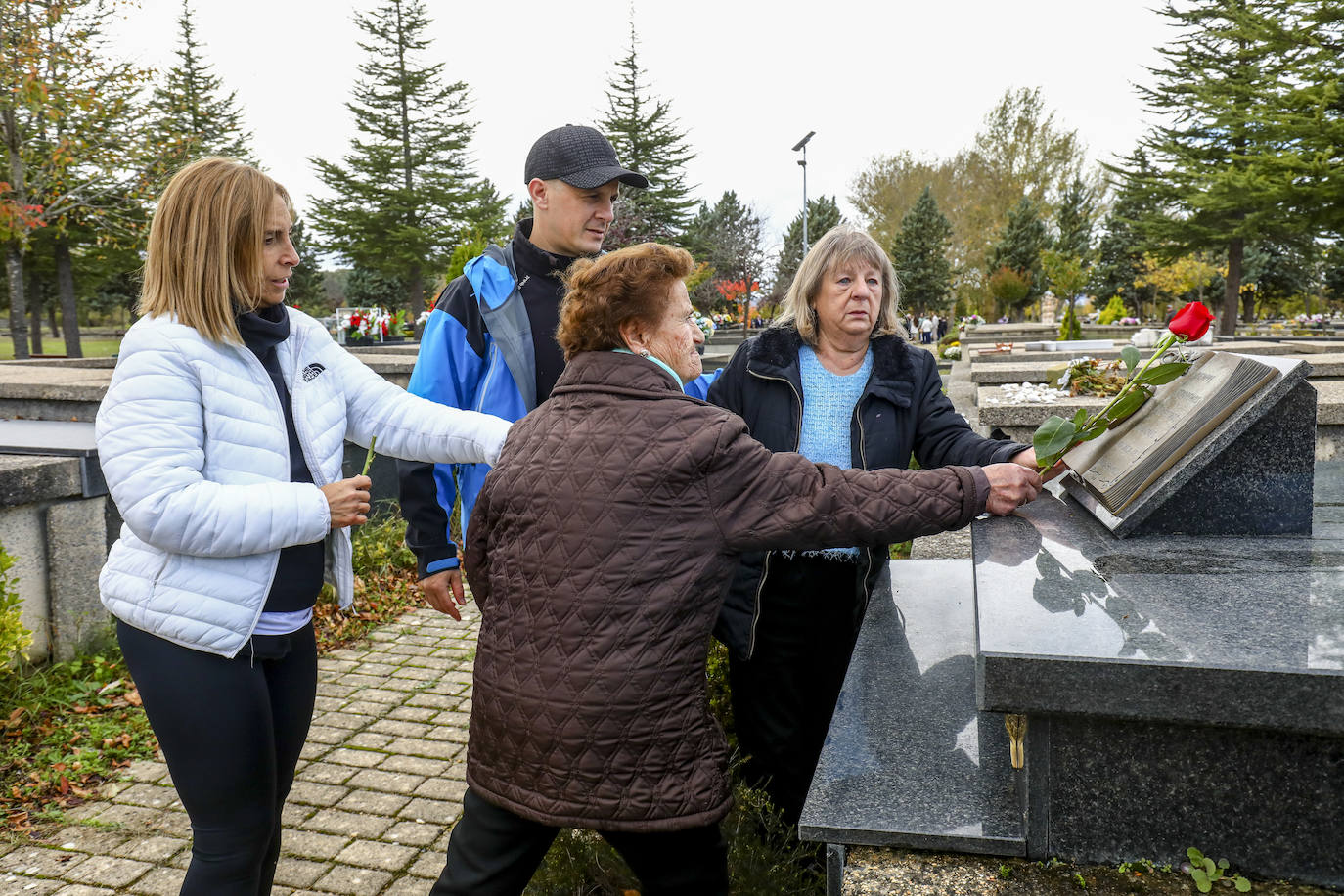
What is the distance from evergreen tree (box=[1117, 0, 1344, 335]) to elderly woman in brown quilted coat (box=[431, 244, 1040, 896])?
24.7 m

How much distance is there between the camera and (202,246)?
6.89 feet

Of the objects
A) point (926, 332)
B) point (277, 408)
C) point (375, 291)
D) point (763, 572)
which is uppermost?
point (375, 291)

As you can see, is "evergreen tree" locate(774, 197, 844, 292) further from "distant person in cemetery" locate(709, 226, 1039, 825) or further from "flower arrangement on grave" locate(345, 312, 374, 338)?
"distant person in cemetery" locate(709, 226, 1039, 825)

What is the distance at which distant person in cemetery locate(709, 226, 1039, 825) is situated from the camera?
3.01 m

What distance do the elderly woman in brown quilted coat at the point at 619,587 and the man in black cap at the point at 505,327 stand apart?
3.16 feet

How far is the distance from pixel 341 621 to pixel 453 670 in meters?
1.09

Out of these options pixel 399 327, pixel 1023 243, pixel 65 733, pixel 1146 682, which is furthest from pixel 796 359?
pixel 1023 243

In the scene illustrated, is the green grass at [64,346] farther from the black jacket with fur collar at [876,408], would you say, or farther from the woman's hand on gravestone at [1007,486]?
the woman's hand on gravestone at [1007,486]

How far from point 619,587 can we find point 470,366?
1445 millimetres

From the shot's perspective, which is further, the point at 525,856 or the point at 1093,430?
the point at 1093,430

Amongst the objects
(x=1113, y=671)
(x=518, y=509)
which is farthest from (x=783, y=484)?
(x=1113, y=671)

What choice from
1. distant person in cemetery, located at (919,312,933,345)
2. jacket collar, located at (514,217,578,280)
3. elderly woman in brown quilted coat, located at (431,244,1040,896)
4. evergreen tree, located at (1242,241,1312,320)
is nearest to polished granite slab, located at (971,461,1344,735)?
elderly woman in brown quilted coat, located at (431,244,1040,896)

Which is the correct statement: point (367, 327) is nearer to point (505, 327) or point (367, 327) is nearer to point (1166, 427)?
point (505, 327)

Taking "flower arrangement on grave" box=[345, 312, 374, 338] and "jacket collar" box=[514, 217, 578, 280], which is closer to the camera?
"jacket collar" box=[514, 217, 578, 280]
